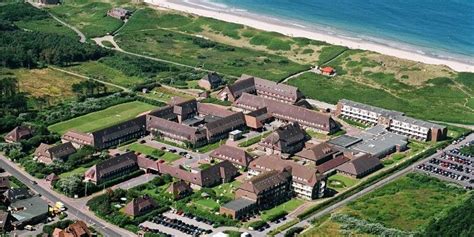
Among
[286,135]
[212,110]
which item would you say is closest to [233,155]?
[286,135]

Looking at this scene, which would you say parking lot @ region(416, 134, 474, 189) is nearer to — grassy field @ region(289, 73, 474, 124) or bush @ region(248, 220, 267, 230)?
grassy field @ region(289, 73, 474, 124)

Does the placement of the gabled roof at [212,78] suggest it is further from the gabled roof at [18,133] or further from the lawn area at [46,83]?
the gabled roof at [18,133]

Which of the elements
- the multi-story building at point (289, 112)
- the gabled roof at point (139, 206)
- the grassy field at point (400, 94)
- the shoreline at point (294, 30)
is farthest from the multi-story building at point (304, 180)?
the shoreline at point (294, 30)

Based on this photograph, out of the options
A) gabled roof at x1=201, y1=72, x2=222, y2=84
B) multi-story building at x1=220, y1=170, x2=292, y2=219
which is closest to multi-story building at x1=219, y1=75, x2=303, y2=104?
gabled roof at x1=201, y1=72, x2=222, y2=84

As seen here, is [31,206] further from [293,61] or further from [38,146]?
[293,61]

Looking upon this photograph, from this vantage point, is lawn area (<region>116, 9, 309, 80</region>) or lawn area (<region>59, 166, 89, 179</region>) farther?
lawn area (<region>116, 9, 309, 80</region>)

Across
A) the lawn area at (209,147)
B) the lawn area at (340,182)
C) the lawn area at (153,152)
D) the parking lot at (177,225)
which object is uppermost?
the lawn area at (209,147)
